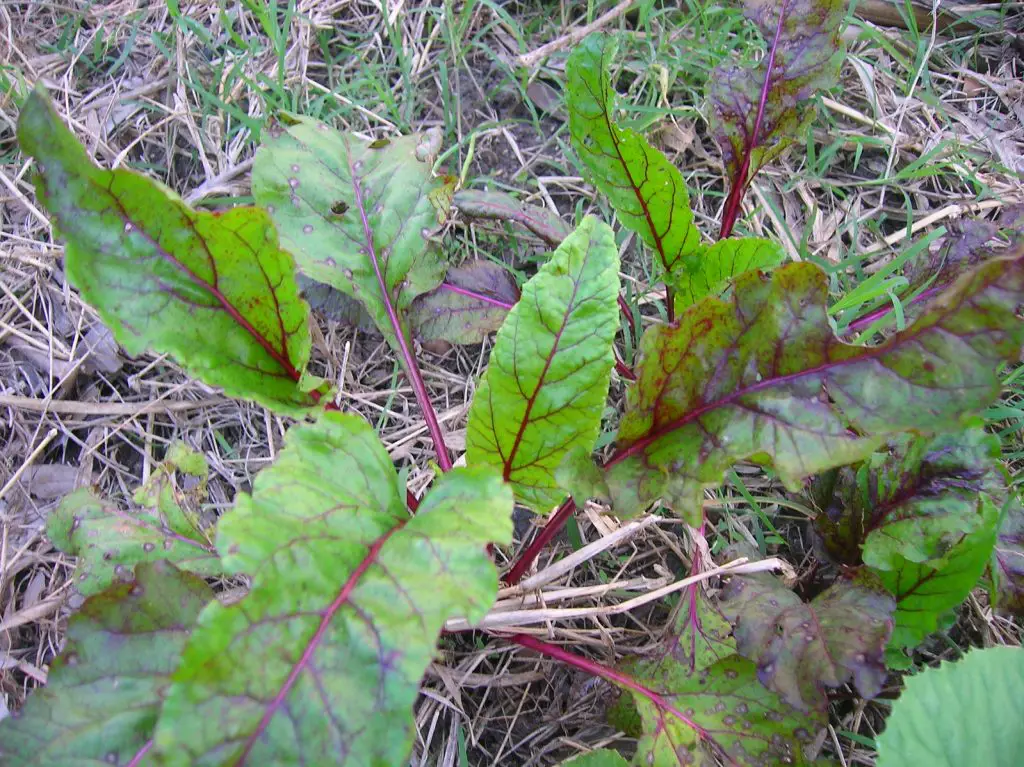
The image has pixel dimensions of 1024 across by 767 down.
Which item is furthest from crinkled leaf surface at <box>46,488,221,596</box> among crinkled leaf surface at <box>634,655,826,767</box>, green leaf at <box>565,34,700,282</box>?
green leaf at <box>565,34,700,282</box>

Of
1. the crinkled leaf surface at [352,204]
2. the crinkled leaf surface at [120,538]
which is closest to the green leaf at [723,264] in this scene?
the crinkled leaf surface at [352,204]

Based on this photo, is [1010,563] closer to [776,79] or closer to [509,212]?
[776,79]

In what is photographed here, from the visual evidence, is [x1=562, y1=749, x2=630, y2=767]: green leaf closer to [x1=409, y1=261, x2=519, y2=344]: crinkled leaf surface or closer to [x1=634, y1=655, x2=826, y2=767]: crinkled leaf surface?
[x1=634, y1=655, x2=826, y2=767]: crinkled leaf surface

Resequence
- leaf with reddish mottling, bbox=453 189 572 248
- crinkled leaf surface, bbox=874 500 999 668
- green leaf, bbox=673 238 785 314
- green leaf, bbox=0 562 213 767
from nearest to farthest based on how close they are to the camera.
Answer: green leaf, bbox=0 562 213 767 → crinkled leaf surface, bbox=874 500 999 668 → green leaf, bbox=673 238 785 314 → leaf with reddish mottling, bbox=453 189 572 248

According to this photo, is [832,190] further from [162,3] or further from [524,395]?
[162,3]

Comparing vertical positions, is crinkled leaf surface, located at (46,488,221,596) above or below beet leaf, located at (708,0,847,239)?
below

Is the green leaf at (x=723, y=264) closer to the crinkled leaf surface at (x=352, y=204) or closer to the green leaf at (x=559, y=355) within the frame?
the green leaf at (x=559, y=355)

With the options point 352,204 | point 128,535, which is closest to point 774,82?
point 352,204
